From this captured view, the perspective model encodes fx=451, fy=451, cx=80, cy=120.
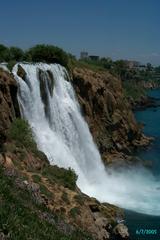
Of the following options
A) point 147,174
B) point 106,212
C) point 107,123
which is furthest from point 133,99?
point 106,212

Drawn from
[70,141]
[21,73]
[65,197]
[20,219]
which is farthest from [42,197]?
[70,141]

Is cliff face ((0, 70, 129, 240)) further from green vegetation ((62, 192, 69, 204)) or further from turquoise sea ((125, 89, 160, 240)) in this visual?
turquoise sea ((125, 89, 160, 240))

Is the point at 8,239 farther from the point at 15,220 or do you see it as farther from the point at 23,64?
→ the point at 23,64

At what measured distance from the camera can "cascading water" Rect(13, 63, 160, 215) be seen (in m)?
36.0

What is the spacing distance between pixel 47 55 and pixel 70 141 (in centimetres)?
1371

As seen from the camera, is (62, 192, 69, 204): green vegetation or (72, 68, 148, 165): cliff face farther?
(72, 68, 148, 165): cliff face

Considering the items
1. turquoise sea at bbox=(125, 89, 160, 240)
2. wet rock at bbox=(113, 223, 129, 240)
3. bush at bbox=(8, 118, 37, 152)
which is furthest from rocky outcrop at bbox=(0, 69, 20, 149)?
wet rock at bbox=(113, 223, 129, 240)

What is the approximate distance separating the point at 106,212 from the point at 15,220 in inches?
673

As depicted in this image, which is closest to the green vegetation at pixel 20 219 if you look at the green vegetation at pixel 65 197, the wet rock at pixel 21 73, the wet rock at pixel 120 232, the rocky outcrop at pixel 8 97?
the green vegetation at pixel 65 197

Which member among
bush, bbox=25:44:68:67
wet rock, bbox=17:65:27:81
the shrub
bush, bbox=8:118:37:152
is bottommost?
bush, bbox=8:118:37:152

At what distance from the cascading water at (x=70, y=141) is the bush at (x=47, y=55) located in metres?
3.21

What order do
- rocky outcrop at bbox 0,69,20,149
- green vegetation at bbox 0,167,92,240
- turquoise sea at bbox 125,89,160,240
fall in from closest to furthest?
green vegetation at bbox 0,167,92,240
turquoise sea at bbox 125,89,160,240
rocky outcrop at bbox 0,69,20,149

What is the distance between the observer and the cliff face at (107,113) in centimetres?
5019

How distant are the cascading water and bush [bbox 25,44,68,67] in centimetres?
321
